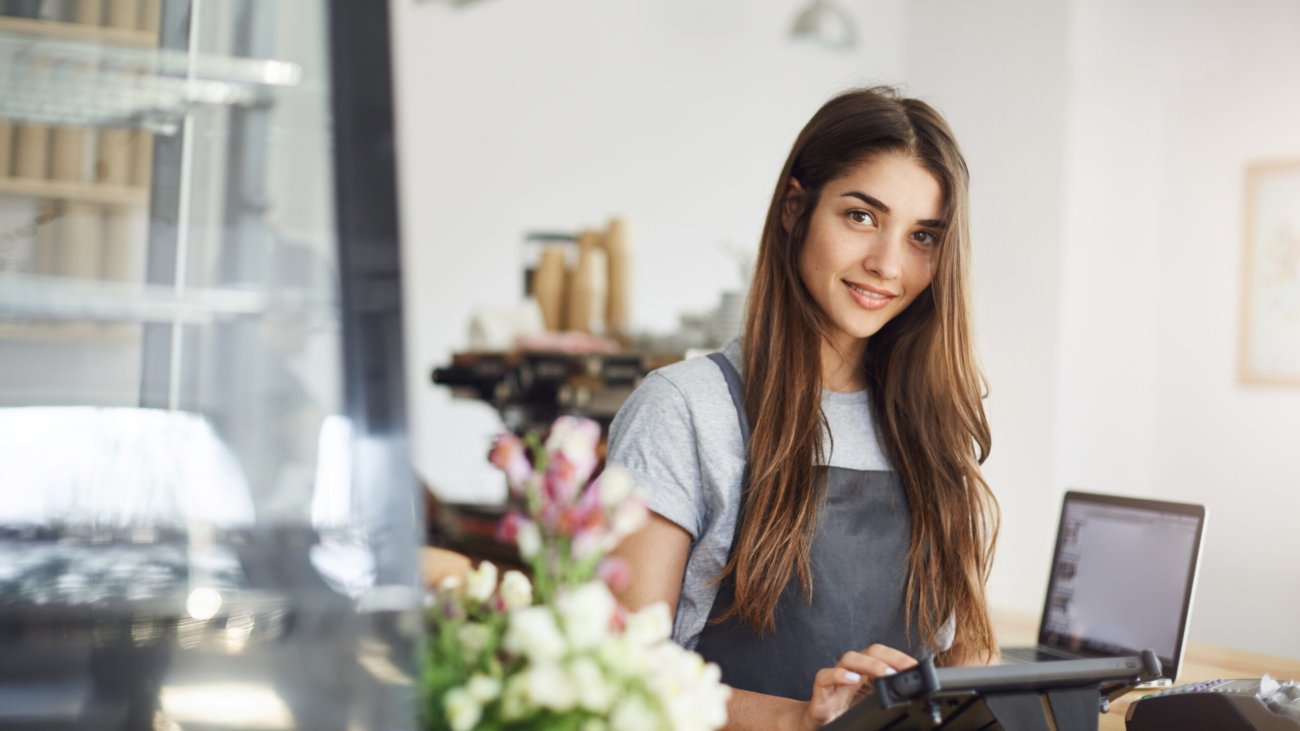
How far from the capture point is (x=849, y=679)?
1327mm

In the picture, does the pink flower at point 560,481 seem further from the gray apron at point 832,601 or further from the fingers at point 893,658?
the gray apron at point 832,601

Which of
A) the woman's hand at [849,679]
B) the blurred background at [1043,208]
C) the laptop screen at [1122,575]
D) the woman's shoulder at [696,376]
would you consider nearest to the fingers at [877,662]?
the woman's hand at [849,679]

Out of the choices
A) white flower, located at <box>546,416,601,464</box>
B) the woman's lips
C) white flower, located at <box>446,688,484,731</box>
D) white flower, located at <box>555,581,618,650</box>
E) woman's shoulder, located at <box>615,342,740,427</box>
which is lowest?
white flower, located at <box>446,688,484,731</box>

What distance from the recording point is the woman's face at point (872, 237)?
5.28 feet

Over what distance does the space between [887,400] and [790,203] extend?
305mm

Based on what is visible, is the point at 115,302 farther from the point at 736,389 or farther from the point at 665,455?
the point at 736,389

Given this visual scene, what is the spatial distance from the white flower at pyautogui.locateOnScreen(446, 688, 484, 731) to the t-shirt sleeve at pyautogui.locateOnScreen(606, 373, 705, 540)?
709 mm

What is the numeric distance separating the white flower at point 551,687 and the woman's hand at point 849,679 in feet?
1.97

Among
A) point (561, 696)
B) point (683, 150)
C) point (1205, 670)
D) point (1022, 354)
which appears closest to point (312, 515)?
point (561, 696)

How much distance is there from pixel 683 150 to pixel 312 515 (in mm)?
5502

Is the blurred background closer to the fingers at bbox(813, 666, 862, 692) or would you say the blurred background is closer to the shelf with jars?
the fingers at bbox(813, 666, 862, 692)

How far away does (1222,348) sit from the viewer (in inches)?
197

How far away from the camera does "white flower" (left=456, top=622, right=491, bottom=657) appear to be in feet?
2.89

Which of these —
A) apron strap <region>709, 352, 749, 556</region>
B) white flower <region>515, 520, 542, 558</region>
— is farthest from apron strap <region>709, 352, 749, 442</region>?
white flower <region>515, 520, 542, 558</region>
